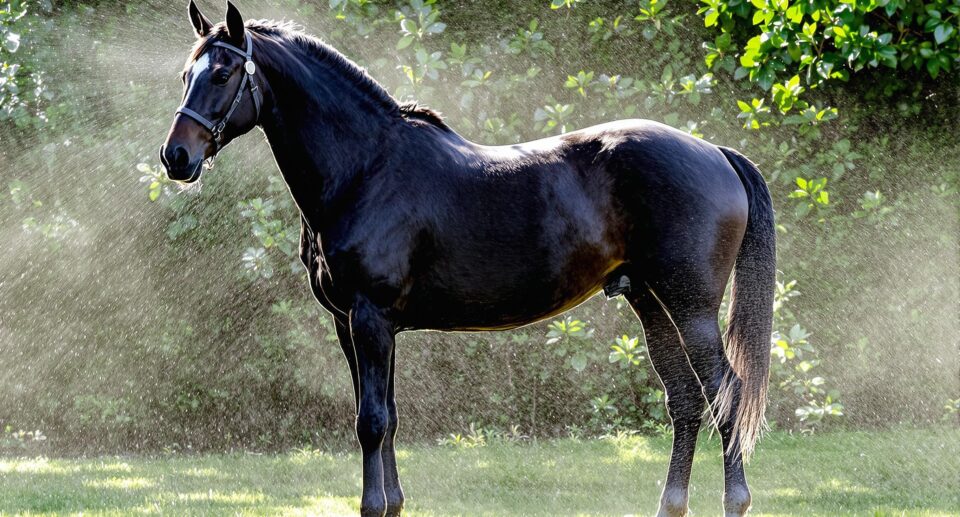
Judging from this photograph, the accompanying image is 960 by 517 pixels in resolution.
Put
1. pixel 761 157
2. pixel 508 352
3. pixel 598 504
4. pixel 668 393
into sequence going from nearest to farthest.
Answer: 1. pixel 668 393
2. pixel 598 504
3. pixel 761 157
4. pixel 508 352

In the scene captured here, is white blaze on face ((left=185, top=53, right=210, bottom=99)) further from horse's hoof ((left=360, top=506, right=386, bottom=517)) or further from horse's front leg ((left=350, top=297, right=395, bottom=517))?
horse's hoof ((left=360, top=506, right=386, bottom=517))

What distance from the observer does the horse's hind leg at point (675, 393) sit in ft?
15.6

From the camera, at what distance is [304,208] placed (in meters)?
4.53

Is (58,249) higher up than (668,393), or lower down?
lower down

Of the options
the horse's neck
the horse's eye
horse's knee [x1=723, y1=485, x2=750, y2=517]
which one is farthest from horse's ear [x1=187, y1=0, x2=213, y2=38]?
horse's knee [x1=723, y1=485, x2=750, y2=517]

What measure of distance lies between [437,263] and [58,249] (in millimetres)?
6479

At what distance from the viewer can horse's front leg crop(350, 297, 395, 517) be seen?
426 centimetres

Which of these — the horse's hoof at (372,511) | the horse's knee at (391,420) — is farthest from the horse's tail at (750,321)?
the horse's hoof at (372,511)

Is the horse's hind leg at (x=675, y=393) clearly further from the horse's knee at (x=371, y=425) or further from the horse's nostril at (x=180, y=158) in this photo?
the horse's nostril at (x=180, y=158)

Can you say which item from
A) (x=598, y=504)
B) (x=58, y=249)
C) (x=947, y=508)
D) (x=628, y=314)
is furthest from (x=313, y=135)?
(x=58, y=249)

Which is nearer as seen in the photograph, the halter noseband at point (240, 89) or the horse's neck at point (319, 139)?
the halter noseband at point (240, 89)

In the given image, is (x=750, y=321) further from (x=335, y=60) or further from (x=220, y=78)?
(x=220, y=78)

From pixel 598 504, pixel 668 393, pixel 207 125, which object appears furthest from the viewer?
pixel 598 504

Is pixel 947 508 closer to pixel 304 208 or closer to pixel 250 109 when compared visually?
pixel 304 208
